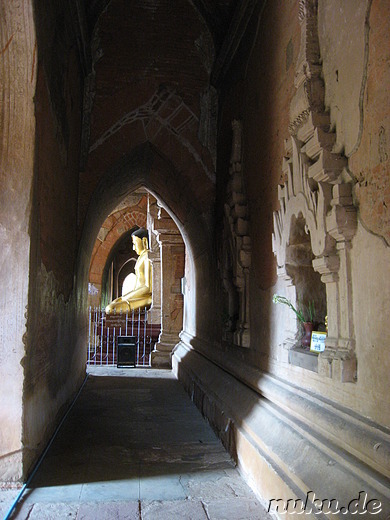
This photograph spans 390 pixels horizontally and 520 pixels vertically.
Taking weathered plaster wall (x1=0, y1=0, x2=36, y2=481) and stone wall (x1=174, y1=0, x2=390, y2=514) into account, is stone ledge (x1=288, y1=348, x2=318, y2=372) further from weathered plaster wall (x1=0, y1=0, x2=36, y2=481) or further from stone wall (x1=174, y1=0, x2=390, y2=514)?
weathered plaster wall (x1=0, y1=0, x2=36, y2=481)

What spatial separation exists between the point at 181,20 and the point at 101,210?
8.37 feet

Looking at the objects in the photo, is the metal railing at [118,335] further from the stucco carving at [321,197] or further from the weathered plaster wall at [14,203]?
the stucco carving at [321,197]

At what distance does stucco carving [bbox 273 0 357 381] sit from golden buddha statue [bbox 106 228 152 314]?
985cm

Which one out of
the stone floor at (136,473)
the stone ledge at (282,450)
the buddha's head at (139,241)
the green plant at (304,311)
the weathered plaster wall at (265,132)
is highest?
the buddha's head at (139,241)

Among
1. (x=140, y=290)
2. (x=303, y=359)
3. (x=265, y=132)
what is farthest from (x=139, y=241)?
(x=303, y=359)

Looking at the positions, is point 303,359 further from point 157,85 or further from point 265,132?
point 157,85

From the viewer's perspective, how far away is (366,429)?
1899 millimetres

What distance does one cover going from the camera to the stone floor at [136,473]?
96.4 inches

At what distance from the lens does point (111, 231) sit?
1529cm

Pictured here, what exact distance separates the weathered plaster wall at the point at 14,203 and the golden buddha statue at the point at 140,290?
9.27m

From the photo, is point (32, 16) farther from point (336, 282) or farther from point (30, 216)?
point (336, 282)

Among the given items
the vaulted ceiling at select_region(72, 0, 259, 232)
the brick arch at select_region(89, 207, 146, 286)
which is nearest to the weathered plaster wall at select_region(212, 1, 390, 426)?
the vaulted ceiling at select_region(72, 0, 259, 232)

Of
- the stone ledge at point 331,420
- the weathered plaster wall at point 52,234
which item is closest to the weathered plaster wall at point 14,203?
the weathered plaster wall at point 52,234

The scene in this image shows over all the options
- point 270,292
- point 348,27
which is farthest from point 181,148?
point 348,27
